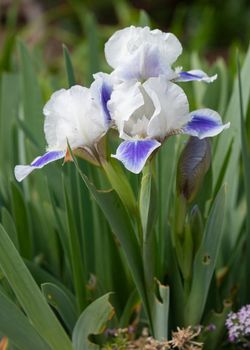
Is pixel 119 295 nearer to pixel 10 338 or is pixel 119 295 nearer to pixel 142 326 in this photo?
pixel 142 326

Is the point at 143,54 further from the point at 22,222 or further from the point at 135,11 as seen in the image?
the point at 135,11

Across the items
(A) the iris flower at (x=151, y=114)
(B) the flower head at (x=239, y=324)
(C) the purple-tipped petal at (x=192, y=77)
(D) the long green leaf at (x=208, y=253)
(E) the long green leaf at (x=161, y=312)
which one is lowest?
(B) the flower head at (x=239, y=324)

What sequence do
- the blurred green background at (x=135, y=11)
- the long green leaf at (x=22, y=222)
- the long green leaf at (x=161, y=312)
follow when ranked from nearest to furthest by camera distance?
the long green leaf at (x=161, y=312) < the long green leaf at (x=22, y=222) < the blurred green background at (x=135, y=11)

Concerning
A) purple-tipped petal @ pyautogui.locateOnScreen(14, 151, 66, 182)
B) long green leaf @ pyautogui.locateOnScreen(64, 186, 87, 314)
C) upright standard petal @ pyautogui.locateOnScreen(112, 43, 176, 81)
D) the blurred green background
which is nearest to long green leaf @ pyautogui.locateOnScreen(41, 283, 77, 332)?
long green leaf @ pyautogui.locateOnScreen(64, 186, 87, 314)

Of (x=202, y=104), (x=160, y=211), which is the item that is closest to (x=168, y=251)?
(x=160, y=211)

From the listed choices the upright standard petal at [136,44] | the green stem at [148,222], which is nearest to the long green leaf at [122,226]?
the green stem at [148,222]

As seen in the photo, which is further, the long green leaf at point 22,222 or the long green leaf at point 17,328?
the long green leaf at point 22,222

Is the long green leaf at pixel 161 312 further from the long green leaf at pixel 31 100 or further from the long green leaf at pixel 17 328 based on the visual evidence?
the long green leaf at pixel 31 100

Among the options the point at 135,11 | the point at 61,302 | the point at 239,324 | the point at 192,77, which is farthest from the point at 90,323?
the point at 135,11
